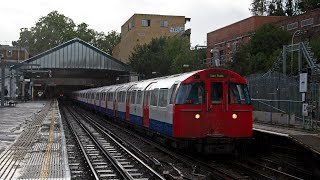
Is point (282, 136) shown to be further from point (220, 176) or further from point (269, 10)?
point (269, 10)

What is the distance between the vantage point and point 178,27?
92.8m

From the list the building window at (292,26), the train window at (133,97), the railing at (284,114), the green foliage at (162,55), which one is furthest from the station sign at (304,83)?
the green foliage at (162,55)

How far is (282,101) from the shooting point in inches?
828

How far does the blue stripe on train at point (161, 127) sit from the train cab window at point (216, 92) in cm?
171

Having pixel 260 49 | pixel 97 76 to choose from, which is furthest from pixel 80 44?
pixel 260 49

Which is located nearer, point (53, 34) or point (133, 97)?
point (133, 97)

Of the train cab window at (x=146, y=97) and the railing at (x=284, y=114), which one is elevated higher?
the train cab window at (x=146, y=97)

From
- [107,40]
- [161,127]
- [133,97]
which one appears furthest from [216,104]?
[107,40]

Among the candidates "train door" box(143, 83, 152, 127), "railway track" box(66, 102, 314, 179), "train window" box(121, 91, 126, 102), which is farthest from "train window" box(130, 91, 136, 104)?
"railway track" box(66, 102, 314, 179)

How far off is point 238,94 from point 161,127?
3.26 metres

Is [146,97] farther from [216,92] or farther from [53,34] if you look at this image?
[53,34]

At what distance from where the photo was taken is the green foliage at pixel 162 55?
55.9 m

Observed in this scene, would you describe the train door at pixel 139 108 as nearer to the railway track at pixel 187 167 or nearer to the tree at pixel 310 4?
the railway track at pixel 187 167

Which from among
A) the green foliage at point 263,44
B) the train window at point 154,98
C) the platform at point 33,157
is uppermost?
the green foliage at point 263,44
